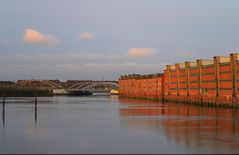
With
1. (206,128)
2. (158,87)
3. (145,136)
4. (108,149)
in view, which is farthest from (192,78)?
(108,149)

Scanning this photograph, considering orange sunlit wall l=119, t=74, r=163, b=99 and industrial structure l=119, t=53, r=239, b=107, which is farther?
orange sunlit wall l=119, t=74, r=163, b=99

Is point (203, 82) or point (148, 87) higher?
point (203, 82)

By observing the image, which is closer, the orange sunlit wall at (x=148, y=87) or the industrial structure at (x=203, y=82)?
the industrial structure at (x=203, y=82)

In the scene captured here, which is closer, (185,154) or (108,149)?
(185,154)

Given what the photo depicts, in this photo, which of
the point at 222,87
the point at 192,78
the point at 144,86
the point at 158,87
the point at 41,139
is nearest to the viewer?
the point at 41,139

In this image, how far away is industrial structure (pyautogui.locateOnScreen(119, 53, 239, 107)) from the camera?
276 feet

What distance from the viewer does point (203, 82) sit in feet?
330

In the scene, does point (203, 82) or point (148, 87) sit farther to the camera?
point (148, 87)

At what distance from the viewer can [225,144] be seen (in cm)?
3372

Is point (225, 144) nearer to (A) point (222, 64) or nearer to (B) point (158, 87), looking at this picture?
(A) point (222, 64)

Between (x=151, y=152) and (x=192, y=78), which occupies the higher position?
(x=192, y=78)

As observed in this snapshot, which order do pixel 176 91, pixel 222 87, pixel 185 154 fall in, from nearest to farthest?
pixel 185 154 < pixel 222 87 < pixel 176 91

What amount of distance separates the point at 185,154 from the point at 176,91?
96075 mm

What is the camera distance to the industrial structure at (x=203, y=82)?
3310 inches
